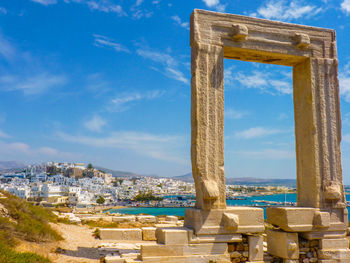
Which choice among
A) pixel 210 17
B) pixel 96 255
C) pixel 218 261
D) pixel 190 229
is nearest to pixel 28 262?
pixel 96 255

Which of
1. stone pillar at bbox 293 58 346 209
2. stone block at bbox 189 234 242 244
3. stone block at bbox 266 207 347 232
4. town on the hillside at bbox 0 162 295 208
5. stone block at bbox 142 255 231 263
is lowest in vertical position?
town on the hillside at bbox 0 162 295 208

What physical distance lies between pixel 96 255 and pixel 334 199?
5899mm

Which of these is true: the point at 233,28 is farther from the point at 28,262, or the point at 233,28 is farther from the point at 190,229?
the point at 28,262

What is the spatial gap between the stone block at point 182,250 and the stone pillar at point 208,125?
773mm

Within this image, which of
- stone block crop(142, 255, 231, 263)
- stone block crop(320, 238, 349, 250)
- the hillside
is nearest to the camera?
the hillside

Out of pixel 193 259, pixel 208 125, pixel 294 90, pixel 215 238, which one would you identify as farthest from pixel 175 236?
pixel 294 90

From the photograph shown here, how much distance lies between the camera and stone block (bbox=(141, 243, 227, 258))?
20.4 feet

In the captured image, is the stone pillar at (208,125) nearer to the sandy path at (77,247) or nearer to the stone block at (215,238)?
the stone block at (215,238)

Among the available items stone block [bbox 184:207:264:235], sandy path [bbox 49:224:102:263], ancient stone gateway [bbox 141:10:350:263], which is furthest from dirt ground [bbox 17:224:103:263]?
stone block [bbox 184:207:264:235]

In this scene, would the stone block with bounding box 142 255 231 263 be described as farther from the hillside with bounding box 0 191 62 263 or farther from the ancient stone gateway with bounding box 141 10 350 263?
the hillside with bounding box 0 191 62 263

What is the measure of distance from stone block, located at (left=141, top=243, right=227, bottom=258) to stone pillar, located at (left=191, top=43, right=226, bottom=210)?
77 centimetres

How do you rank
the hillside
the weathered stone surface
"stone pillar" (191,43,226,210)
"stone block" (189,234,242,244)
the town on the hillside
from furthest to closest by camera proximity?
the town on the hillside < the weathered stone surface < "stone pillar" (191,43,226,210) < "stone block" (189,234,242,244) < the hillside

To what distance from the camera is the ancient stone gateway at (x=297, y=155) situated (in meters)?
6.56

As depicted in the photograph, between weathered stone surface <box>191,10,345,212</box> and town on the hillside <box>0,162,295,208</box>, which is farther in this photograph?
town on the hillside <box>0,162,295,208</box>
